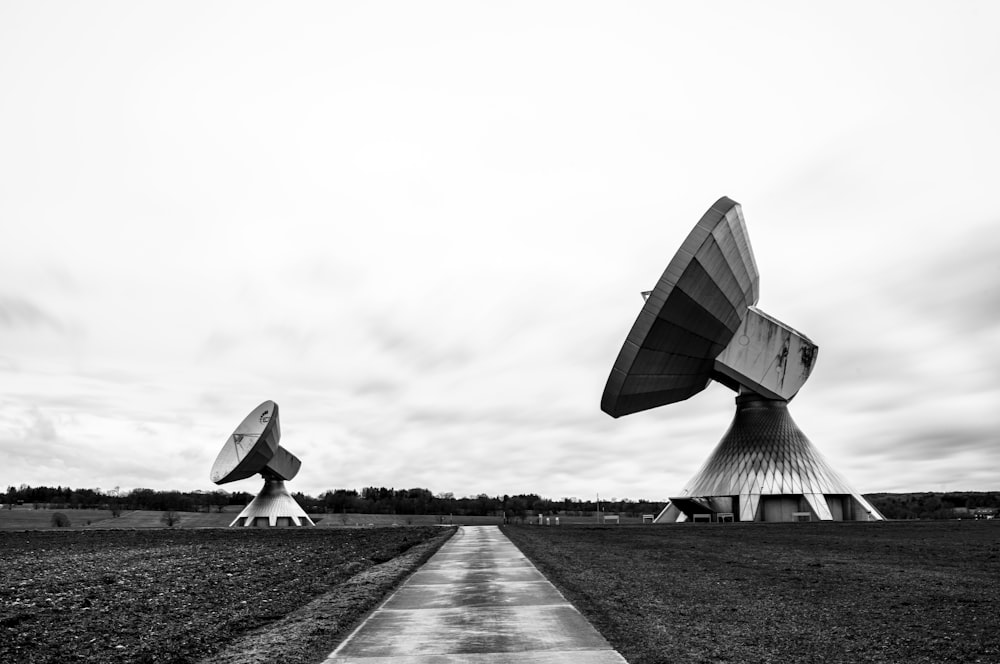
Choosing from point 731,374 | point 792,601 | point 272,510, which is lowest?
point 792,601

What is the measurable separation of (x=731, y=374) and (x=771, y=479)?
9948mm

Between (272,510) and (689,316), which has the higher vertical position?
(689,316)

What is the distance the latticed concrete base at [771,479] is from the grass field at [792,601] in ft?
87.6

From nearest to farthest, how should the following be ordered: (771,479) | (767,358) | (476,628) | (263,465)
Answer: (476,628)
(767,358)
(771,479)
(263,465)

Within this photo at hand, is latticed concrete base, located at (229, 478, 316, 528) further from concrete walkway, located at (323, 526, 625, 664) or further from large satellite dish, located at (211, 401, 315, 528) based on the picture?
concrete walkway, located at (323, 526, 625, 664)

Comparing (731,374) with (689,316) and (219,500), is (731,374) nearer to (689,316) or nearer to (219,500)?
(689,316)

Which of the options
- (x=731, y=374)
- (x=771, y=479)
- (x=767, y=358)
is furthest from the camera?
(x=771, y=479)

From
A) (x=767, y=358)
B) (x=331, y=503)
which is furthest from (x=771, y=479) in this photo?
(x=331, y=503)

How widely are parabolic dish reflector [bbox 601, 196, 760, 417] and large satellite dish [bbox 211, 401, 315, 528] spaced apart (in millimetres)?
38268

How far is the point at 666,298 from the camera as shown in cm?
3884

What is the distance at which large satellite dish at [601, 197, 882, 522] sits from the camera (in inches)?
1544

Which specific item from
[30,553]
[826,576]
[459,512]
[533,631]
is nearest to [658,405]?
[826,576]

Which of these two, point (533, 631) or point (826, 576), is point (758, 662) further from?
point (826, 576)

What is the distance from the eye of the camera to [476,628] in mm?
12523
